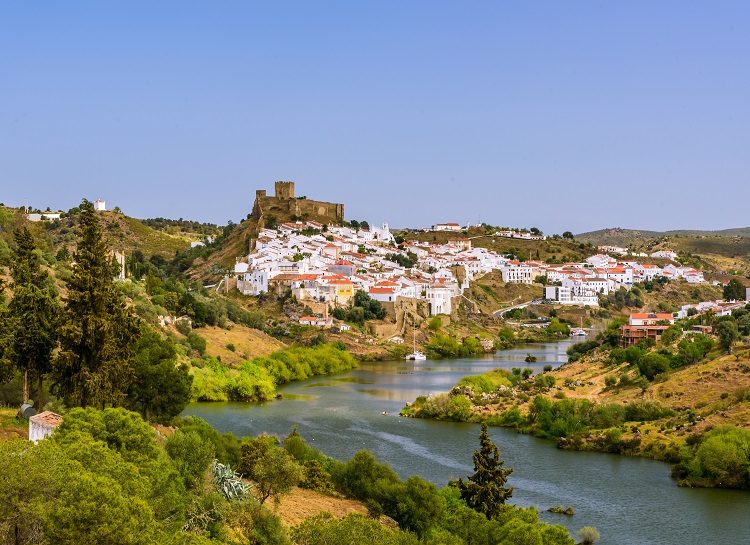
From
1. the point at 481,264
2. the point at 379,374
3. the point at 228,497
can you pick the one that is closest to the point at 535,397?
the point at 379,374

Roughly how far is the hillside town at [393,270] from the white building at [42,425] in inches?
2058

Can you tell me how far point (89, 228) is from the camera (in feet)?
65.2

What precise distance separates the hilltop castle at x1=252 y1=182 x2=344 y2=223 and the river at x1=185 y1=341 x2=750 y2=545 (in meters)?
52.1

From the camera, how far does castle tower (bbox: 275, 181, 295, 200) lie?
102 metres

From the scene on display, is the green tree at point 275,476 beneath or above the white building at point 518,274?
beneath

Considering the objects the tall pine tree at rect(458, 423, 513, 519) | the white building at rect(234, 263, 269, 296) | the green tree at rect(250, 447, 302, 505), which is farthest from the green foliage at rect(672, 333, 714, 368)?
the white building at rect(234, 263, 269, 296)

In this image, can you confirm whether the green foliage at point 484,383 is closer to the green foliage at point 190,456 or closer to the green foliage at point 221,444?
the green foliage at point 221,444

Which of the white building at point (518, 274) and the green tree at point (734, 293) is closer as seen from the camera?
the green tree at point (734, 293)

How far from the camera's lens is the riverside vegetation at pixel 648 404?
97.7 ft

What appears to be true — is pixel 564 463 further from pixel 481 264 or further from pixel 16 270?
pixel 481 264

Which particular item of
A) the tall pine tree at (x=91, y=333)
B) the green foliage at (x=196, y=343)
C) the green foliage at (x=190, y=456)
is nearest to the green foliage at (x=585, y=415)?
the green foliage at (x=190, y=456)

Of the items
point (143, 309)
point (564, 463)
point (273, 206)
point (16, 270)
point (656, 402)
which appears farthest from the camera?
point (273, 206)

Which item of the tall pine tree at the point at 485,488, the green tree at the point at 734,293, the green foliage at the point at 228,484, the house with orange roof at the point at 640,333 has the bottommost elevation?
the tall pine tree at the point at 485,488

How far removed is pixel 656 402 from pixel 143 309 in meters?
25.7
